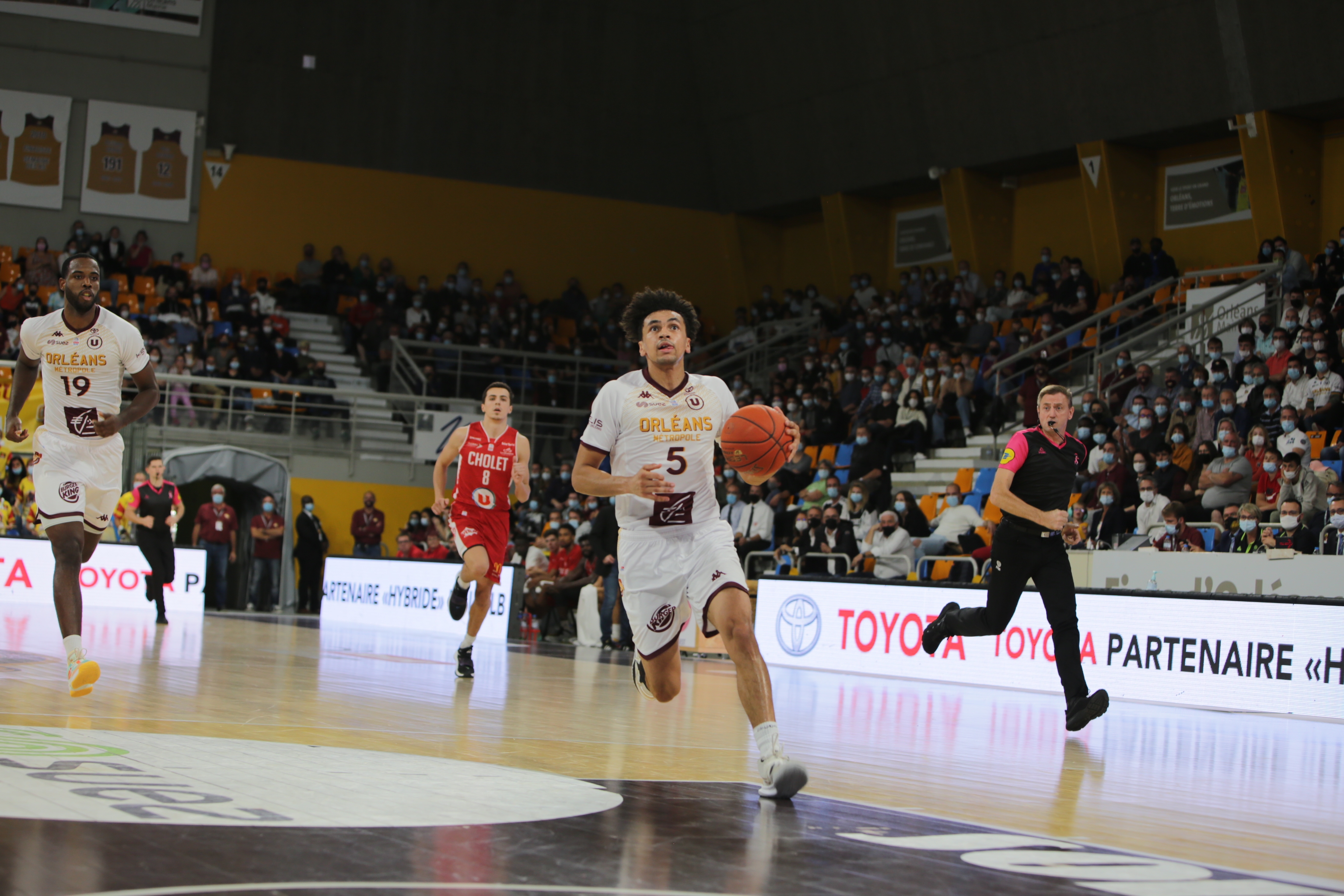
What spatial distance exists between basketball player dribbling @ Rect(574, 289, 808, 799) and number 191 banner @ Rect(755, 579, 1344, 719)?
17.0ft

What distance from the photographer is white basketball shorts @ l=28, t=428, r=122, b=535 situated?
23.7 feet

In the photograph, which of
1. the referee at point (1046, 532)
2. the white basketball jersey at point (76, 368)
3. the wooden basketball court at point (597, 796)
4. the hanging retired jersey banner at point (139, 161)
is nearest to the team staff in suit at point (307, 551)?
the hanging retired jersey banner at point (139, 161)

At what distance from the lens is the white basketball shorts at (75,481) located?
7234 mm

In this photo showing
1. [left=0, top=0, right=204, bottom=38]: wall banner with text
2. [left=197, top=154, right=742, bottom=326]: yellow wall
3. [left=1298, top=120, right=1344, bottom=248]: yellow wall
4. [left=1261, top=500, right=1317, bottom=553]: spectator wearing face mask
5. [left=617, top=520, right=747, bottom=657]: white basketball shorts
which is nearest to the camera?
[left=617, top=520, right=747, bottom=657]: white basketball shorts

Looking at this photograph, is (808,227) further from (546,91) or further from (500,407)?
(500,407)

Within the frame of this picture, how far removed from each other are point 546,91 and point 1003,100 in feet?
36.3

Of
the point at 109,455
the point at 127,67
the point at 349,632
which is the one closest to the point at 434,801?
the point at 109,455

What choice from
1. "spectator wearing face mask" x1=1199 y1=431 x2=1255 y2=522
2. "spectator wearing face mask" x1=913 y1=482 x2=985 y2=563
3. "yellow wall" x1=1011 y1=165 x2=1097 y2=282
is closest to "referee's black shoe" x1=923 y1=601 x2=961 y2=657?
"spectator wearing face mask" x1=1199 y1=431 x2=1255 y2=522

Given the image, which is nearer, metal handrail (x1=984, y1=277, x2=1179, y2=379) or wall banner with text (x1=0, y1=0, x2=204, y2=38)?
metal handrail (x1=984, y1=277, x2=1179, y2=379)

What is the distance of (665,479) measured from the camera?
564 cm

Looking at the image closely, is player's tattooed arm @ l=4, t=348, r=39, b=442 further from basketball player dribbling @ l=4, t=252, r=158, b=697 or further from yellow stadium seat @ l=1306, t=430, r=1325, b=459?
yellow stadium seat @ l=1306, t=430, r=1325, b=459

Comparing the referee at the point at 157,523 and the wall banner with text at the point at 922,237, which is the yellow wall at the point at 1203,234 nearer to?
the wall banner with text at the point at 922,237

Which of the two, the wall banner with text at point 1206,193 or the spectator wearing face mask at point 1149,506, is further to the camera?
the wall banner with text at point 1206,193

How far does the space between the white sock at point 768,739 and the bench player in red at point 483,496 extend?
18.1ft
